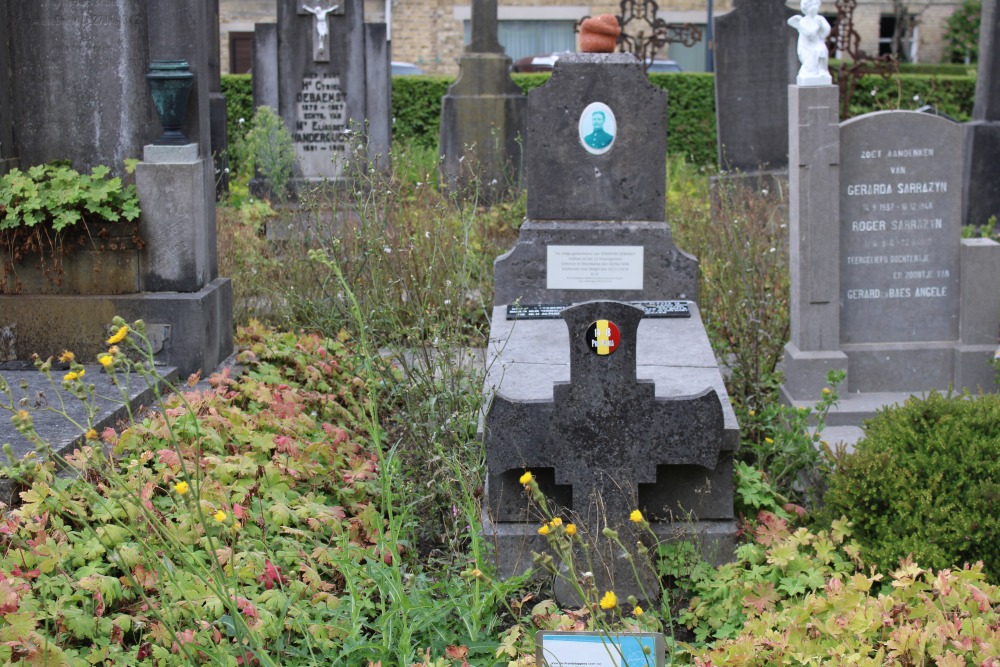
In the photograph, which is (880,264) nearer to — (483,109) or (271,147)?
(271,147)

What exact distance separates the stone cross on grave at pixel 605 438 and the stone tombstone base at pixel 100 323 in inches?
92.5

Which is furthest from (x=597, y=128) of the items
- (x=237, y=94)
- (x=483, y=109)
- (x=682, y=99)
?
(x=237, y=94)

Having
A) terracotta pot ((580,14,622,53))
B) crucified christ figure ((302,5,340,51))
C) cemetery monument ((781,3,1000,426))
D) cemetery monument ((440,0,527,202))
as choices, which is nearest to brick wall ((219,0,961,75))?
cemetery monument ((440,0,527,202))

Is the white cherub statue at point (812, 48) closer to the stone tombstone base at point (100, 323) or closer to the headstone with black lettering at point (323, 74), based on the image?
the stone tombstone base at point (100, 323)

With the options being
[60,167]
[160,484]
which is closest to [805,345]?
[160,484]

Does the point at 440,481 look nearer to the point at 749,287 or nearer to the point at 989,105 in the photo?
the point at 749,287

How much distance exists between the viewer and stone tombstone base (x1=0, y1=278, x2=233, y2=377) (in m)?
5.80

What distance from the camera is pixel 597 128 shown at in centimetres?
584

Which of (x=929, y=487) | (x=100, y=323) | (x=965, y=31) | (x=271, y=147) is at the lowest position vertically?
(x=929, y=487)

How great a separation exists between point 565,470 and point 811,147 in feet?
7.98

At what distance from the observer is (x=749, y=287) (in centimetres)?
643

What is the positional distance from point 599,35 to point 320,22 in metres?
6.14

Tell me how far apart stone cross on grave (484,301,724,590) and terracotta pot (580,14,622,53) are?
8.23 ft

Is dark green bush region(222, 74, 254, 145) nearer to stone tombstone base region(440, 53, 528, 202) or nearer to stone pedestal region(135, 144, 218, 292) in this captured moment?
stone tombstone base region(440, 53, 528, 202)
